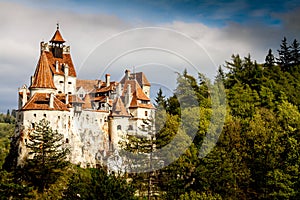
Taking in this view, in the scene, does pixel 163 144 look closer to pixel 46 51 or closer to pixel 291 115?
pixel 291 115

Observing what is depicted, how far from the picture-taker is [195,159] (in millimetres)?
39125

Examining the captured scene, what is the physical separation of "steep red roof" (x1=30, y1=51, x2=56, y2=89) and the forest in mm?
4644

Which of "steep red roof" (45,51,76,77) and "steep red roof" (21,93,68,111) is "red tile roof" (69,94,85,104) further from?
"steep red roof" (45,51,76,77)

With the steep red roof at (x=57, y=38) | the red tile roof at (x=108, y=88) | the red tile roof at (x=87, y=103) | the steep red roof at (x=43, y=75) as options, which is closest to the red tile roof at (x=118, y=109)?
the red tile roof at (x=108, y=88)

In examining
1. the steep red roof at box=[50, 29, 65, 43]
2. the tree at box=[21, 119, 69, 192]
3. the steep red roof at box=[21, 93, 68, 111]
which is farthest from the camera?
the steep red roof at box=[50, 29, 65, 43]

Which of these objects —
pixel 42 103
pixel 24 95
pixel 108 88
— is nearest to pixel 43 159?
pixel 42 103

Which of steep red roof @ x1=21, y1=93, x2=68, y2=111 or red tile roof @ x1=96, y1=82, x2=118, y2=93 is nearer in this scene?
steep red roof @ x1=21, y1=93, x2=68, y2=111

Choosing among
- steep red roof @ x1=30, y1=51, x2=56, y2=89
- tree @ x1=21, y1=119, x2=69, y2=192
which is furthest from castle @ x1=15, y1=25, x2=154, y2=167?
tree @ x1=21, y1=119, x2=69, y2=192

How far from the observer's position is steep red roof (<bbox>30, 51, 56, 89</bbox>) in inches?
1901

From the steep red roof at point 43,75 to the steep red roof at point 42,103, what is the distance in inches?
43.2

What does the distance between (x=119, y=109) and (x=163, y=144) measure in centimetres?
1305

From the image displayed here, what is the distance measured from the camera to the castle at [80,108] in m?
46.2

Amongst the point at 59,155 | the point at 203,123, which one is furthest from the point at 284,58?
the point at 59,155

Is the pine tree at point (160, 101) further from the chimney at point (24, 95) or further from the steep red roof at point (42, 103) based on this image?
the chimney at point (24, 95)
